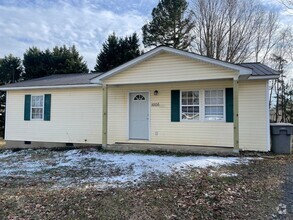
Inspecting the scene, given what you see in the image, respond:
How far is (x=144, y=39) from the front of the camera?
25875mm

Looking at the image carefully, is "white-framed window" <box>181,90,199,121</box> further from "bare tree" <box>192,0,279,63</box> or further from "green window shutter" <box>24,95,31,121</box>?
"bare tree" <box>192,0,279,63</box>

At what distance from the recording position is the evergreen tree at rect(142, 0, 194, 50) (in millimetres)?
24344

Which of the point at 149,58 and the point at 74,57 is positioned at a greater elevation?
the point at 74,57

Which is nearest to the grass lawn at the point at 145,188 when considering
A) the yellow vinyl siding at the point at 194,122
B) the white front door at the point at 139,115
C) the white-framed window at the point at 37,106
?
the yellow vinyl siding at the point at 194,122

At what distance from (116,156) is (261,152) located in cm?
523

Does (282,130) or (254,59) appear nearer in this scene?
(282,130)

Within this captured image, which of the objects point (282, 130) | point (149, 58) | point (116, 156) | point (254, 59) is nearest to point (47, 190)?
point (116, 156)

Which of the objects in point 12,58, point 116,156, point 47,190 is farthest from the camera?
point 12,58

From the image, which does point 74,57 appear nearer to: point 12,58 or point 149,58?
point 12,58

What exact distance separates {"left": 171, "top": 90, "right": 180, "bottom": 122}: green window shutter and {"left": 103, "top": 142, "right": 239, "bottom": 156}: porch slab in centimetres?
116

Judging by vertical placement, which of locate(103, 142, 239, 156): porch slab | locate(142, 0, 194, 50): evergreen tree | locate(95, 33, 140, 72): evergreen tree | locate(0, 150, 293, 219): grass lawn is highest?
locate(142, 0, 194, 50): evergreen tree

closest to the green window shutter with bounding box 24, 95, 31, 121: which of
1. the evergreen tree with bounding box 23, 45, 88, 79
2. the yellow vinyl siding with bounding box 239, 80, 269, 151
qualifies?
the yellow vinyl siding with bounding box 239, 80, 269, 151

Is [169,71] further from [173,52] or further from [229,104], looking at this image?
[229,104]

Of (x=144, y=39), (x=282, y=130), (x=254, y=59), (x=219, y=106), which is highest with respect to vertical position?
A: (x=144, y=39)
